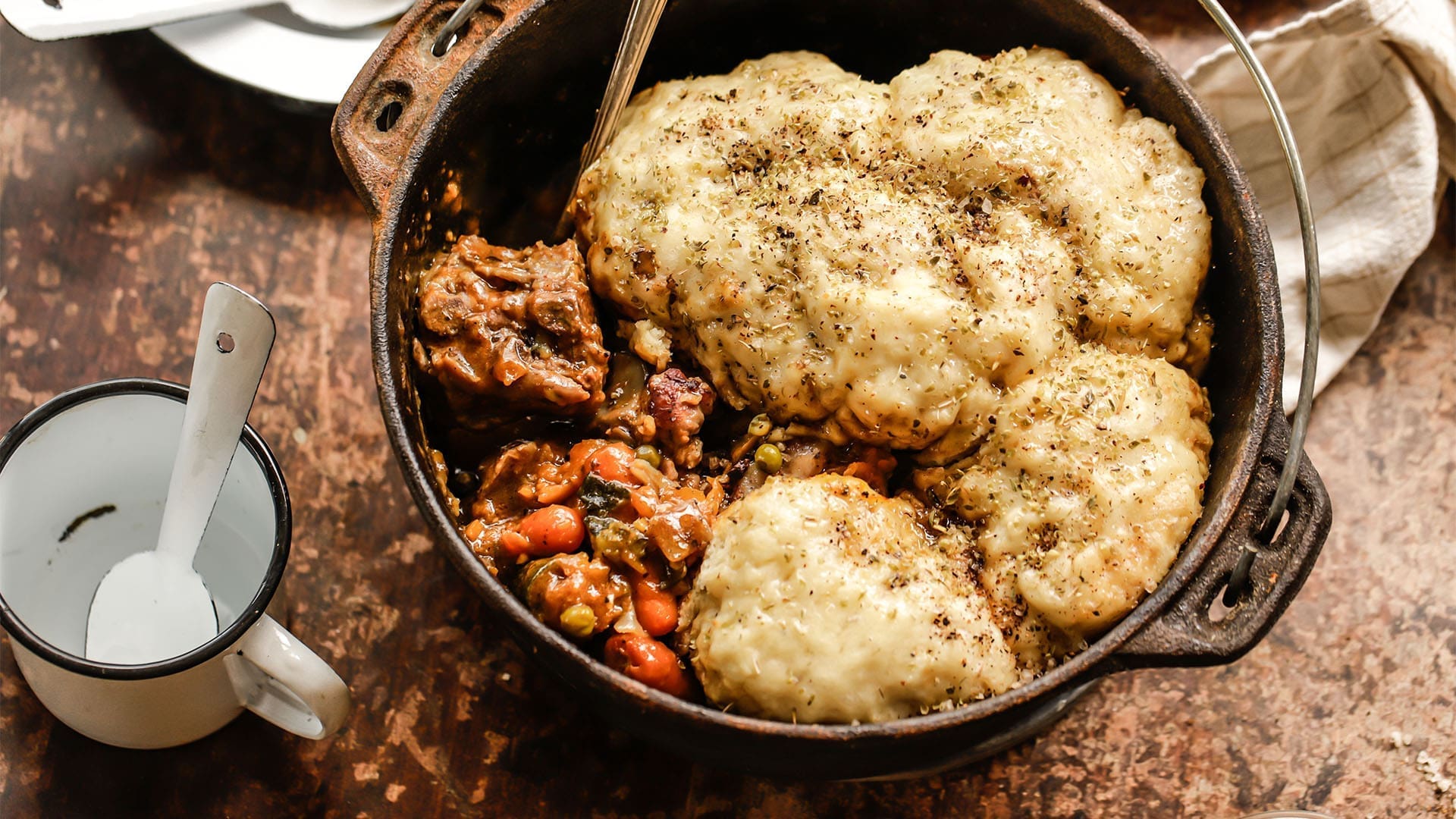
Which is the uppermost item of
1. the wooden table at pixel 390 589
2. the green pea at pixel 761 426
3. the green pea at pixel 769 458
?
the green pea at pixel 761 426

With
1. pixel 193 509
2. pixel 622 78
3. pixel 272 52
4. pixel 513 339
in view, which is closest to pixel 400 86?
pixel 622 78

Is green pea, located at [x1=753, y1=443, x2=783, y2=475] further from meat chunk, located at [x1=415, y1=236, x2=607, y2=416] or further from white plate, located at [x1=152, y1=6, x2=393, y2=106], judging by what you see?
white plate, located at [x1=152, y1=6, x2=393, y2=106]

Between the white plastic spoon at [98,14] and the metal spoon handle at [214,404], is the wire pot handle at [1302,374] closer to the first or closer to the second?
the metal spoon handle at [214,404]

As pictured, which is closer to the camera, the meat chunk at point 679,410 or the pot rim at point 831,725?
the pot rim at point 831,725

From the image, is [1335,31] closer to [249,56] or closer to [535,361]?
[535,361]

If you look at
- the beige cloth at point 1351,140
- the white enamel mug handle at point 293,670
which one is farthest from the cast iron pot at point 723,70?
the beige cloth at point 1351,140

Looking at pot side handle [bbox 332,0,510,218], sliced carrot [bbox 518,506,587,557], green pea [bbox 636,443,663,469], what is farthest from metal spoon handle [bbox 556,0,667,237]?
sliced carrot [bbox 518,506,587,557]

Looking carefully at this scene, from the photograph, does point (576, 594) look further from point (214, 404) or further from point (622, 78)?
point (622, 78)
